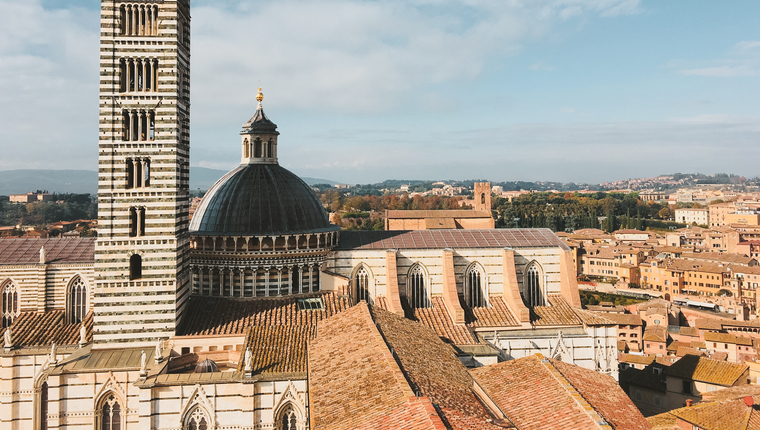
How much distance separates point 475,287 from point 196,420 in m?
16.4

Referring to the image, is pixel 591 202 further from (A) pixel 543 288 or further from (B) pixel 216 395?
(B) pixel 216 395

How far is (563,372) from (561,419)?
3905 mm

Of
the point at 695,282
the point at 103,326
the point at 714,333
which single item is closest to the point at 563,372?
the point at 103,326

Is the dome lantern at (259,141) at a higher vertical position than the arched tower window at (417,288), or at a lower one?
higher

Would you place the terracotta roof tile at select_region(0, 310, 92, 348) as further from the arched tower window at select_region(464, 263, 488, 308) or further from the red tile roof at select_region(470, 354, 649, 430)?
the red tile roof at select_region(470, 354, 649, 430)

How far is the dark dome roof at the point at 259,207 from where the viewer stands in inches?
1081

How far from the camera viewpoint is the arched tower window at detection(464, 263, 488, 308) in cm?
3055

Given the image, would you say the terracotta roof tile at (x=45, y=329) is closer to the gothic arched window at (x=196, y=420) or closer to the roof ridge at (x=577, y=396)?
the gothic arched window at (x=196, y=420)

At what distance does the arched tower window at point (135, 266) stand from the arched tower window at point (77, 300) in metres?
7.18

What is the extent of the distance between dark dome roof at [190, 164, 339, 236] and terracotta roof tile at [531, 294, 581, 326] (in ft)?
39.1

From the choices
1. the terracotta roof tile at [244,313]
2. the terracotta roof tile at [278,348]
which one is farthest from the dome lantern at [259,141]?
the terracotta roof tile at [278,348]

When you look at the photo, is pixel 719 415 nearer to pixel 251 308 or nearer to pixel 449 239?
pixel 449 239

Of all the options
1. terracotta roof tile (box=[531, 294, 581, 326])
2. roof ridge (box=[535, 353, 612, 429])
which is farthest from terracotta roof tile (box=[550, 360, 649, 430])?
terracotta roof tile (box=[531, 294, 581, 326])

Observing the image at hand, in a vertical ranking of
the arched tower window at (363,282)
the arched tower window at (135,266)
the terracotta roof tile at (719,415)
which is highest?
the arched tower window at (135,266)
